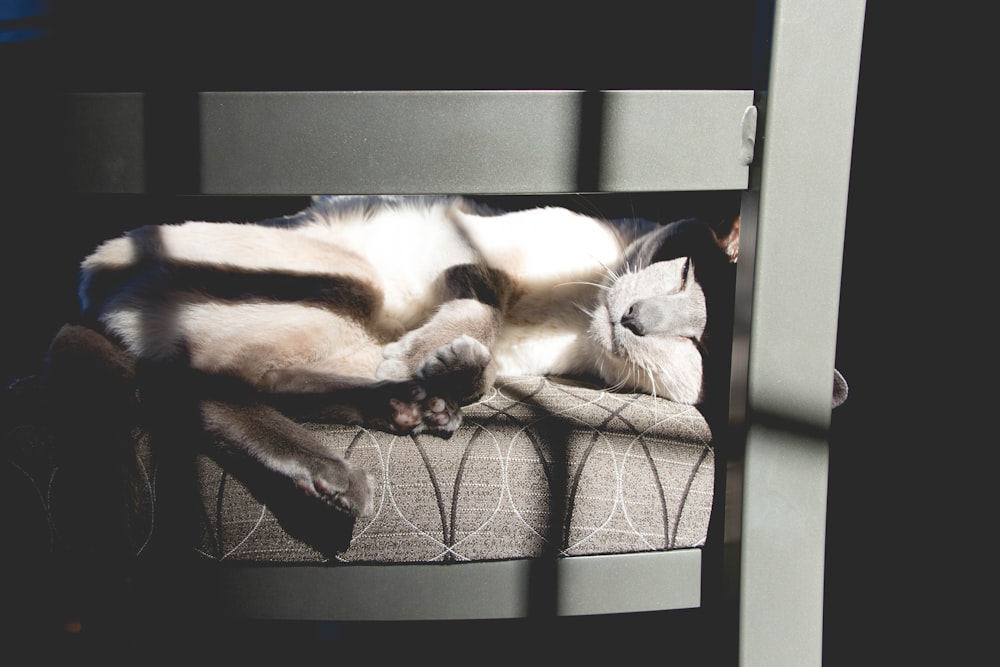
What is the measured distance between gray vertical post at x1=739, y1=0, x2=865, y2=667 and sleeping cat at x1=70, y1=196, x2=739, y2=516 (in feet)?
1.17

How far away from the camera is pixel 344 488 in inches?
27.8

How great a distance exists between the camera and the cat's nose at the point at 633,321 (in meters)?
1.23

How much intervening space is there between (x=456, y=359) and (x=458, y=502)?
39 centimetres

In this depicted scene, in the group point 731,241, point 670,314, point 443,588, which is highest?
point 731,241

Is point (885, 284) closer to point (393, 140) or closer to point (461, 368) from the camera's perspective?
point (461, 368)

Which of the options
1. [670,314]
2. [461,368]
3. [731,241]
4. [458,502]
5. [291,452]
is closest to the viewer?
[458,502]

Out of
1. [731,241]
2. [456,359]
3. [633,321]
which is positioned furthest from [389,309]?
[731,241]

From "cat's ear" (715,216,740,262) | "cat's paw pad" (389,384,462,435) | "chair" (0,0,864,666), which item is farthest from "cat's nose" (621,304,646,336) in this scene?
"chair" (0,0,864,666)

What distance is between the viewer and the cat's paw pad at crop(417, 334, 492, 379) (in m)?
1.04

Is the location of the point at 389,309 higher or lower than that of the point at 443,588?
higher

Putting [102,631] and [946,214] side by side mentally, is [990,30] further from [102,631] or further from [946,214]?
[102,631]

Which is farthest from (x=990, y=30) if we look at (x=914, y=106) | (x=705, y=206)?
(x=705, y=206)

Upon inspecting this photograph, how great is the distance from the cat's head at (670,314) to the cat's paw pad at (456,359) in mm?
301

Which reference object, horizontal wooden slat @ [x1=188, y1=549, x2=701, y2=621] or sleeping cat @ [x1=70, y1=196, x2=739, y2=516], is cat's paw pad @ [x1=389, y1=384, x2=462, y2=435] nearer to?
sleeping cat @ [x1=70, y1=196, x2=739, y2=516]
